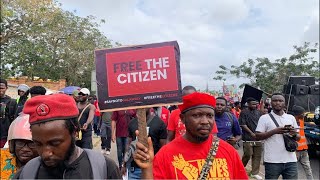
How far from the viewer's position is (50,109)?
183 centimetres

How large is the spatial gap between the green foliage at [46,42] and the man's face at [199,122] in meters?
14.4

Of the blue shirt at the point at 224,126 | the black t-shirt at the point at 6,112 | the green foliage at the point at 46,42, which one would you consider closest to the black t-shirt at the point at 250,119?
the blue shirt at the point at 224,126

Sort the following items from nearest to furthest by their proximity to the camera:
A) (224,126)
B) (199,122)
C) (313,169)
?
(199,122) → (224,126) → (313,169)

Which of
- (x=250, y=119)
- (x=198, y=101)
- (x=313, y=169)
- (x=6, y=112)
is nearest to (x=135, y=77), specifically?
(x=198, y=101)

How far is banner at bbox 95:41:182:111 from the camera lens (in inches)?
93.8

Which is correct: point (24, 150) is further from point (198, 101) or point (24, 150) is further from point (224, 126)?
point (224, 126)

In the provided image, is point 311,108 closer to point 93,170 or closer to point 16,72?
point 93,170

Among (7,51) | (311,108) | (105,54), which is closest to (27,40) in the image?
(7,51)

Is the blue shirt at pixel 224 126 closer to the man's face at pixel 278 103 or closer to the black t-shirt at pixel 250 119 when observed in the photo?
the man's face at pixel 278 103

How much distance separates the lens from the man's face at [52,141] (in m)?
1.78

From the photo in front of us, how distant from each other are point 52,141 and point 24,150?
2.59 ft

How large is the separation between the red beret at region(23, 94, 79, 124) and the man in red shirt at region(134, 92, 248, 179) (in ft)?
3.01

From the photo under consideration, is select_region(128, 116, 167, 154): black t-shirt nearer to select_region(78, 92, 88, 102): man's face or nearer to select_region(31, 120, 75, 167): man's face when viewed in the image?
select_region(78, 92, 88, 102): man's face

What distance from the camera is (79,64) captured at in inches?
1157
